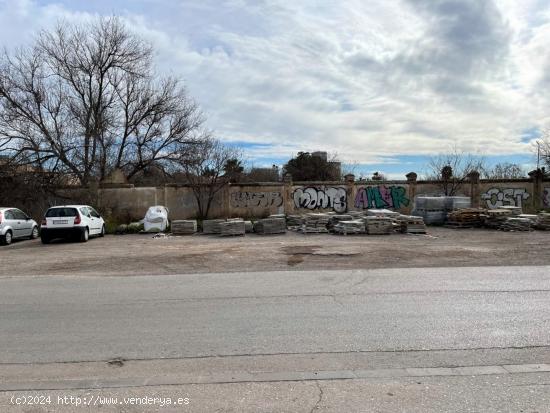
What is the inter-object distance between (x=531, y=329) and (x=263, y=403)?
12.6 feet

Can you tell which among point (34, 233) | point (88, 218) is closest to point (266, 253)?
point (88, 218)

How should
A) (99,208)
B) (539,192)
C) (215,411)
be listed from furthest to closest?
(539,192) < (99,208) < (215,411)

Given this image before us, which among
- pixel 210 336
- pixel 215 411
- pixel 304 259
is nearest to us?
pixel 215 411

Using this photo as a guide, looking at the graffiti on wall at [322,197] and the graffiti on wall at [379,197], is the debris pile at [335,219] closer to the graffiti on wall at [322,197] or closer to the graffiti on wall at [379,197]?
the graffiti on wall at [322,197]

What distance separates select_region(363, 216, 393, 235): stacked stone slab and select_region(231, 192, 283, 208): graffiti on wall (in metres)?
9.05

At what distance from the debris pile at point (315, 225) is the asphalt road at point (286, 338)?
13594 millimetres

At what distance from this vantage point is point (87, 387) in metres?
4.58

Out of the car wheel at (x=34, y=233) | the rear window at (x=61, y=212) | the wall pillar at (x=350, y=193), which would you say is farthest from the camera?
the wall pillar at (x=350, y=193)

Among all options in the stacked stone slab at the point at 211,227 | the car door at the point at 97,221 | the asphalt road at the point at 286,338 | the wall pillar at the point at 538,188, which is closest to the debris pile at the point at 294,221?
the stacked stone slab at the point at 211,227

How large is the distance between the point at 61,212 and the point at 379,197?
18.2m

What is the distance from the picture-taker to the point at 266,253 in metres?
15.6

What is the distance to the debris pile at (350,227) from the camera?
22469mm

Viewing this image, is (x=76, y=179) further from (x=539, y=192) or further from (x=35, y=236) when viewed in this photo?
(x=539, y=192)

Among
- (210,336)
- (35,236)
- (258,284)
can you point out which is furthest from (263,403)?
(35,236)
